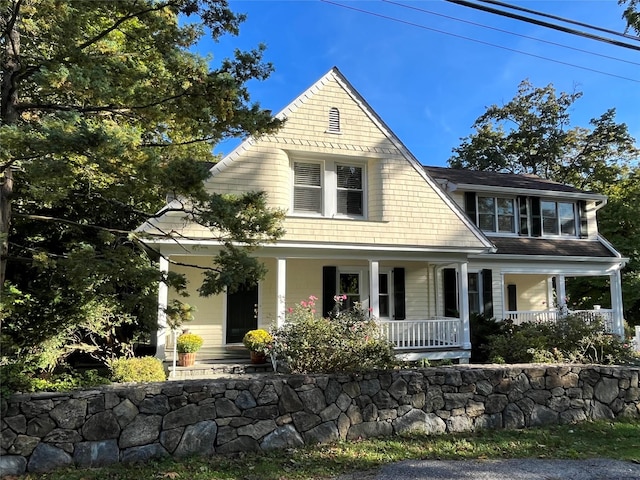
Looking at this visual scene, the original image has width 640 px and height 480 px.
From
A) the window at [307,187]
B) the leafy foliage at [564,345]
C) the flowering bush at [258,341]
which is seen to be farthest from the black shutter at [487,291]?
the flowering bush at [258,341]

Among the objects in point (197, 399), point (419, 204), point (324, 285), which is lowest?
point (197, 399)

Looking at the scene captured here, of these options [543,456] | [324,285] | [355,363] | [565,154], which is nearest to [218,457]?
[355,363]

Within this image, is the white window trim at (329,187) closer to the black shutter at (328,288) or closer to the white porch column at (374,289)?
the white porch column at (374,289)

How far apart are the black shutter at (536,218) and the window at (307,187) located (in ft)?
28.9

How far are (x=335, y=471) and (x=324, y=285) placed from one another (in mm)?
7523

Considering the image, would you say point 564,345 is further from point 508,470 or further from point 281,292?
point 281,292

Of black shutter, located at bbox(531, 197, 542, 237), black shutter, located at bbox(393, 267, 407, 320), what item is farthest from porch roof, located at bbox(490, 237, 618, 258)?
black shutter, located at bbox(393, 267, 407, 320)

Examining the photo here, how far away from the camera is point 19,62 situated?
550cm

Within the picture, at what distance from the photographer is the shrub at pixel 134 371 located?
669 cm

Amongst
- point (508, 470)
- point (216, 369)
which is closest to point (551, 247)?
point (508, 470)

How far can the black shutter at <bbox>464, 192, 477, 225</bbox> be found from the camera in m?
14.9

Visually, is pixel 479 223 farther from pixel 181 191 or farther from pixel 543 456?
pixel 181 191

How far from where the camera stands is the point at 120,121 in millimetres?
6418

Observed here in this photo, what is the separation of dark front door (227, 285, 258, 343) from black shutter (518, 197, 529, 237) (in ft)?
32.8
